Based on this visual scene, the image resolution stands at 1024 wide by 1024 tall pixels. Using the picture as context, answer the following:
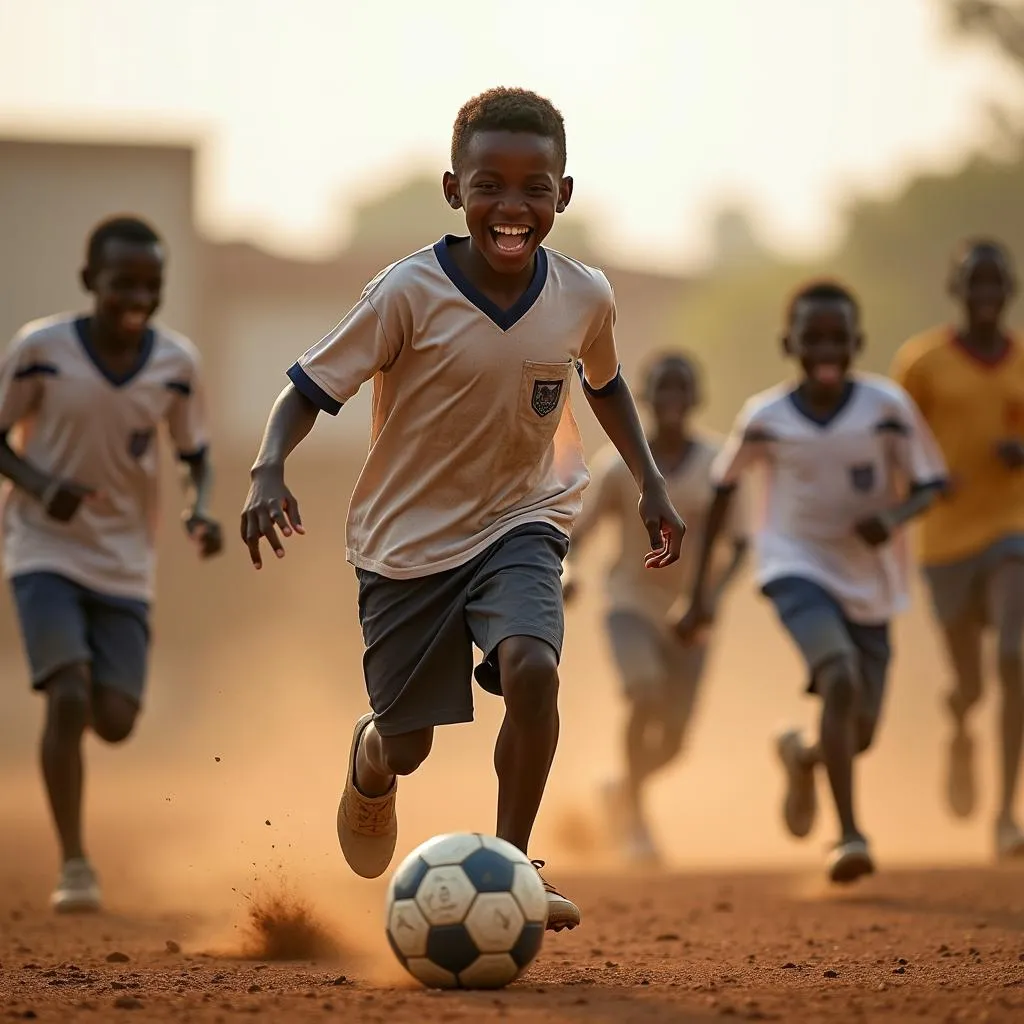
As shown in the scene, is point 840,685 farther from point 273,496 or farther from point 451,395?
point 273,496

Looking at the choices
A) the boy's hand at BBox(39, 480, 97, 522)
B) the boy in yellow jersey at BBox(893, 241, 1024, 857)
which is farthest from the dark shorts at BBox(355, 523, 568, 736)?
the boy in yellow jersey at BBox(893, 241, 1024, 857)

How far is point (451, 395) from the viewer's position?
5727 mm

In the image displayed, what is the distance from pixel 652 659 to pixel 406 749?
5.02 meters

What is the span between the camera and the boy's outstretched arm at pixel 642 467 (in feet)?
18.9

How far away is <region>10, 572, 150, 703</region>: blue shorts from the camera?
793cm

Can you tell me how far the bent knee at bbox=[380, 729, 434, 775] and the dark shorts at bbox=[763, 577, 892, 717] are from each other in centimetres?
274

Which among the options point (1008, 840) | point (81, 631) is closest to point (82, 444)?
point (81, 631)

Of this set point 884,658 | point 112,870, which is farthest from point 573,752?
point 884,658

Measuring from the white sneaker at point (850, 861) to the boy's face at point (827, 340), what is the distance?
77.8 inches

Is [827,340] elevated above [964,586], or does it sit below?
above

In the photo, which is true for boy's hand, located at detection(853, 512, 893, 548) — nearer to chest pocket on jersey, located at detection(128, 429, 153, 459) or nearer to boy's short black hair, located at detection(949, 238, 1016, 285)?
boy's short black hair, located at detection(949, 238, 1016, 285)

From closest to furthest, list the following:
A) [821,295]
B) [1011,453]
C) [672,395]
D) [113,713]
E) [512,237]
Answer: [512,237]
[113,713]
[821,295]
[1011,453]
[672,395]

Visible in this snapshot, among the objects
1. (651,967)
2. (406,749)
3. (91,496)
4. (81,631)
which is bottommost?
(651,967)

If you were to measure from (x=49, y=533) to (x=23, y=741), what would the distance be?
13.6 meters
